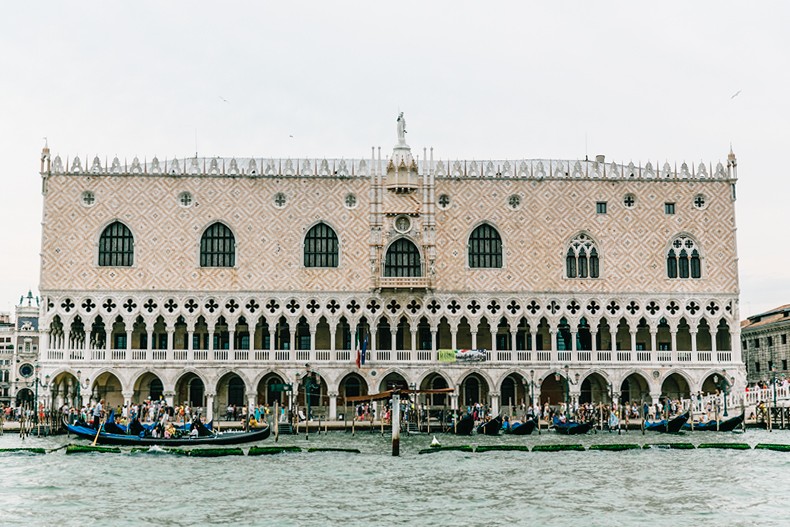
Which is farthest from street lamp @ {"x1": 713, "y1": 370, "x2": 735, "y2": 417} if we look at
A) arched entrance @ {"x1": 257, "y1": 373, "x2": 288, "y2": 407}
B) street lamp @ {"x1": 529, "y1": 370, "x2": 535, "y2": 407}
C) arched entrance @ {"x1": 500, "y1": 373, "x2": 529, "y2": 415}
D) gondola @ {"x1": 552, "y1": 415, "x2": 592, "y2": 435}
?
arched entrance @ {"x1": 257, "y1": 373, "x2": 288, "y2": 407}

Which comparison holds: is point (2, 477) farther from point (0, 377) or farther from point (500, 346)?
point (0, 377)

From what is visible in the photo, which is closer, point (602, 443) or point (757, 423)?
point (602, 443)

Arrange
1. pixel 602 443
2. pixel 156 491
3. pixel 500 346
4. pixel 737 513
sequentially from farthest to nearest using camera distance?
1. pixel 500 346
2. pixel 602 443
3. pixel 156 491
4. pixel 737 513

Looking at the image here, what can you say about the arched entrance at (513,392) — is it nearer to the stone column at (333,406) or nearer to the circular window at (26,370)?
the stone column at (333,406)

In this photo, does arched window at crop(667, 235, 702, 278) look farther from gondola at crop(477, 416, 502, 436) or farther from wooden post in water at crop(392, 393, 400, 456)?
wooden post in water at crop(392, 393, 400, 456)

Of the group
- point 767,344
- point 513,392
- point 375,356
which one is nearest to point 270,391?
point 375,356

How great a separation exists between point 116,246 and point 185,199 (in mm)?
3440

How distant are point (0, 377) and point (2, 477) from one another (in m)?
58.6

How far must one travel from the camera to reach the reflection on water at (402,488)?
20797 mm

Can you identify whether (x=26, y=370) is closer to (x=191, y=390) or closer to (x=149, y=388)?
(x=149, y=388)

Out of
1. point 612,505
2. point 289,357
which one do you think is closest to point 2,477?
point 612,505

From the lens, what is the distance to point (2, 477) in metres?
26.2

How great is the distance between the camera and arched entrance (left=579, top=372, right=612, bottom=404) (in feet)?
155

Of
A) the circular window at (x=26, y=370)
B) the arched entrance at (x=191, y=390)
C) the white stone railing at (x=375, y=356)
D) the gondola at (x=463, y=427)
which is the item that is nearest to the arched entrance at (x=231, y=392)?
the arched entrance at (x=191, y=390)
